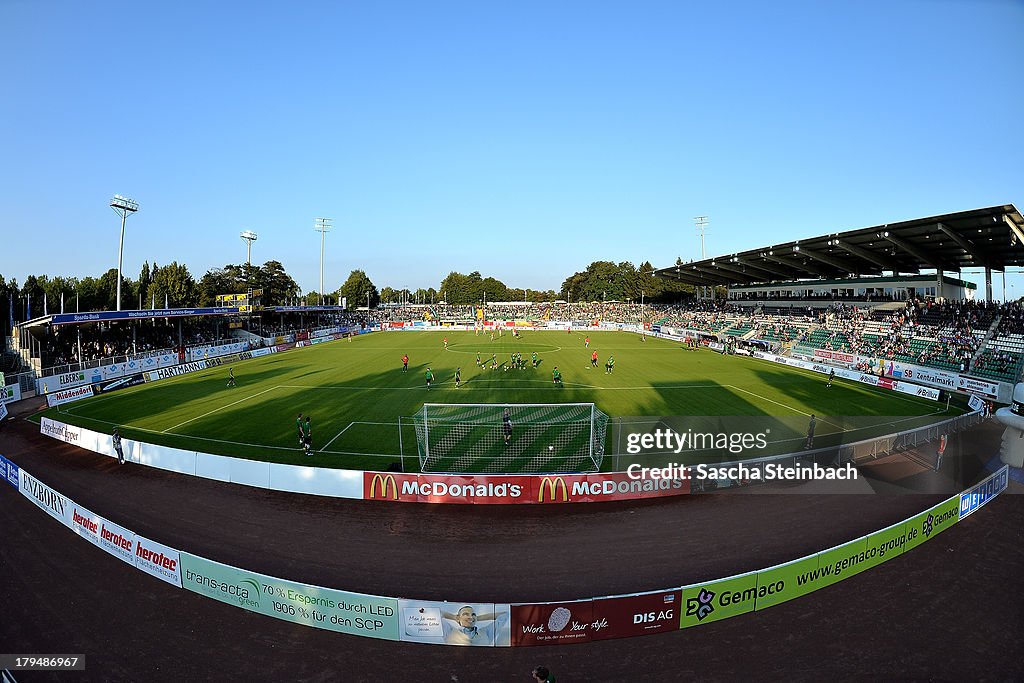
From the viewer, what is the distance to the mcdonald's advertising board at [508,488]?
46.7 ft

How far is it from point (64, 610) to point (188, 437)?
494 inches

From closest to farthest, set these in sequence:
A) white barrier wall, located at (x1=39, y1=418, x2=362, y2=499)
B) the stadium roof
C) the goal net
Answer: white barrier wall, located at (x1=39, y1=418, x2=362, y2=499) → the goal net → the stadium roof

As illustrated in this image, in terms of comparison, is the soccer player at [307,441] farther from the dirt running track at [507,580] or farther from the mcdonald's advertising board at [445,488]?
the mcdonald's advertising board at [445,488]

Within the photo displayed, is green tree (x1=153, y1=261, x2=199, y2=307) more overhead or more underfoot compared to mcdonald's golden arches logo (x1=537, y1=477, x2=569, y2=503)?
more overhead

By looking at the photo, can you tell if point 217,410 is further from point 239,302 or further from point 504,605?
point 239,302

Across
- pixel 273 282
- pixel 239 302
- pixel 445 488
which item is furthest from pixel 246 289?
pixel 445 488

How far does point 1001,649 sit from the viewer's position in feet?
27.9

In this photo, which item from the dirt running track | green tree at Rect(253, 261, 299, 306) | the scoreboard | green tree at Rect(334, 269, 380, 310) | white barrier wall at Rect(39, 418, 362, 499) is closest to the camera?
the dirt running track

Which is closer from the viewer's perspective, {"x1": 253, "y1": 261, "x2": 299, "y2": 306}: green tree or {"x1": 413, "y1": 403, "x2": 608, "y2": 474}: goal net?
{"x1": 413, "y1": 403, "x2": 608, "y2": 474}: goal net

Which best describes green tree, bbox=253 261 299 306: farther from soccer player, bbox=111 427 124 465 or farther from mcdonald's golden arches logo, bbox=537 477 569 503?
mcdonald's golden arches logo, bbox=537 477 569 503

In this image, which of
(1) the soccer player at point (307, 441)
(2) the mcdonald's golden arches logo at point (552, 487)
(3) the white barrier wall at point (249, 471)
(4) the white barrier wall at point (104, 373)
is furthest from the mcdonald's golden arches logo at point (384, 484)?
(4) the white barrier wall at point (104, 373)

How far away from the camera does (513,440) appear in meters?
19.8

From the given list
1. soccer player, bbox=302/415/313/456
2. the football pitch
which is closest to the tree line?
the football pitch

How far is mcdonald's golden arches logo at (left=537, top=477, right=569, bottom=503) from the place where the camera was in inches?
559
